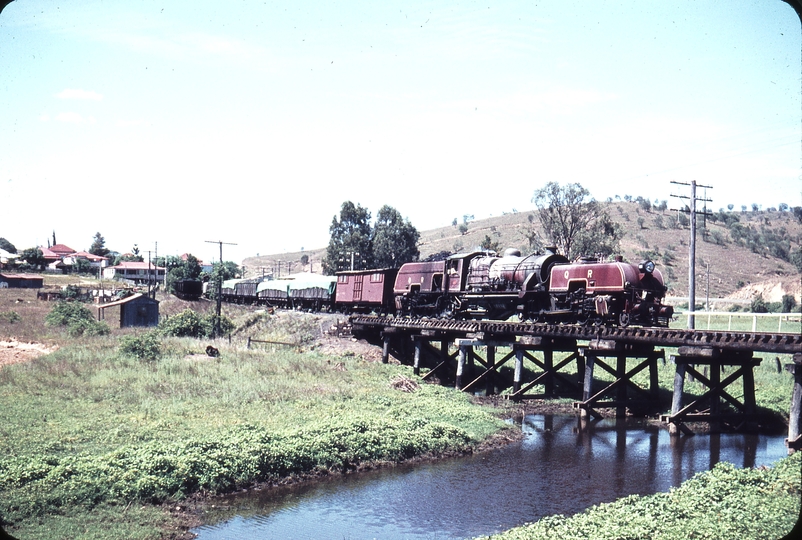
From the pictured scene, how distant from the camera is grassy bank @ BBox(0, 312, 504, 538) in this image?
1391 cm

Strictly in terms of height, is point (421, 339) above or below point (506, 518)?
above

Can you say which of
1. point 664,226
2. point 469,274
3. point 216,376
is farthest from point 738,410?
point 664,226

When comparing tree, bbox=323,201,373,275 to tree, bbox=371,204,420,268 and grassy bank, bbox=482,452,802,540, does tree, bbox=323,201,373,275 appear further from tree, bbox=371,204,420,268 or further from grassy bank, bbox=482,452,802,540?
grassy bank, bbox=482,452,802,540

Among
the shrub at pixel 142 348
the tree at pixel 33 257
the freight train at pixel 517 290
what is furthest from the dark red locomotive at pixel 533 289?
the tree at pixel 33 257

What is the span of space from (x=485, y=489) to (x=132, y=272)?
113 metres

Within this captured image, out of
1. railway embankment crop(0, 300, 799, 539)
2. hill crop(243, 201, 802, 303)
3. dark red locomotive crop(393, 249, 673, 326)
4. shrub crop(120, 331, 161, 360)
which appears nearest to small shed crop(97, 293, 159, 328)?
railway embankment crop(0, 300, 799, 539)

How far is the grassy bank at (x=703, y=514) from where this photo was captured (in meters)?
11.6

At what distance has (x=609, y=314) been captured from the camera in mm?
25891

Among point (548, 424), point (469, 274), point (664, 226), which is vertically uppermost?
point (664, 226)

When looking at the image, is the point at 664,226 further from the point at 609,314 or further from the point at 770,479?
the point at 770,479

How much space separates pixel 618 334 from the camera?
79.9 feet

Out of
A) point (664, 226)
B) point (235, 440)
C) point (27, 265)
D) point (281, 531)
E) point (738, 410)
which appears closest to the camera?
point (281, 531)

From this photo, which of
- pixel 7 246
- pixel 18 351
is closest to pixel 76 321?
pixel 18 351

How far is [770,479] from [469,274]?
69.4ft
